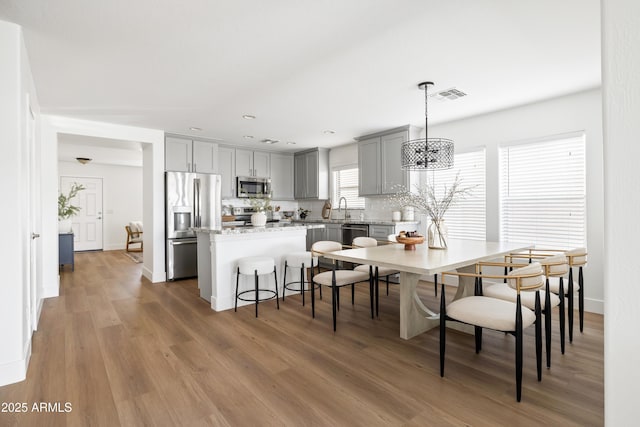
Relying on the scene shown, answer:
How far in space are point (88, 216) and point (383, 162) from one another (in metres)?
8.32

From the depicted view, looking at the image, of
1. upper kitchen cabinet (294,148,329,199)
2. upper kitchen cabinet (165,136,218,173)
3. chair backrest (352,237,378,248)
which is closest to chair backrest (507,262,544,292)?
chair backrest (352,237,378,248)

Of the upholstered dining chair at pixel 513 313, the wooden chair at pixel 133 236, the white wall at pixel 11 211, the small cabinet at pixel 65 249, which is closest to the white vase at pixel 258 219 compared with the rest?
the white wall at pixel 11 211

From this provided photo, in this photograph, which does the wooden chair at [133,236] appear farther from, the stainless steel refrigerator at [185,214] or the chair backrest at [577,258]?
the chair backrest at [577,258]

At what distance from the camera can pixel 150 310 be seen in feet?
12.5

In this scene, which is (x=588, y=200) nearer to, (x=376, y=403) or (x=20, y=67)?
(x=376, y=403)

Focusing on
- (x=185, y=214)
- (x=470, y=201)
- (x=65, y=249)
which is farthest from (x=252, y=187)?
(x=470, y=201)

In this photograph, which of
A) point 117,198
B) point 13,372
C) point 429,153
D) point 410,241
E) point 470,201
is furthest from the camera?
point 117,198

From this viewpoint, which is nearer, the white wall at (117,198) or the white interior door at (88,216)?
the white interior door at (88,216)

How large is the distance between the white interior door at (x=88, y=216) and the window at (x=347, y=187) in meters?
6.87

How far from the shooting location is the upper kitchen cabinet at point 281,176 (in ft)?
23.7

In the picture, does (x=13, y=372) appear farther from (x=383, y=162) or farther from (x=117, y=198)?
(x=117, y=198)

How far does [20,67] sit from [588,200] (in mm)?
5468

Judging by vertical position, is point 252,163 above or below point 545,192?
above

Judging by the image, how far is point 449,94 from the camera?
12.2 feet
